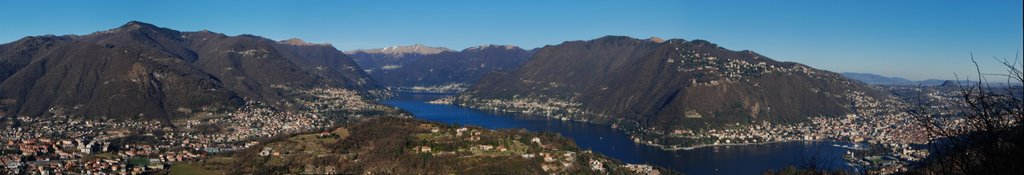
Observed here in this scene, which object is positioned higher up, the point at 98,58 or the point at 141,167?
the point at 98,58

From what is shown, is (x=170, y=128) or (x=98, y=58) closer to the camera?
(x=170, y=128)

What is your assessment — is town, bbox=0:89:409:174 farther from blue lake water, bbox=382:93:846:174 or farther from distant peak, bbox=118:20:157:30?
distant peak, bbox=118:20:157:30

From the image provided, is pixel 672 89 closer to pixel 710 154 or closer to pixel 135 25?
pixel 710 154

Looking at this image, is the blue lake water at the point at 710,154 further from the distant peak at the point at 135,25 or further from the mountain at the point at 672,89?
the distant peak at the point at 135,25

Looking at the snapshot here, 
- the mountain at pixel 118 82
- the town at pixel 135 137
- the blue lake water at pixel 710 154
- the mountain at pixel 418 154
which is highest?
the mountain at pixel 118 82

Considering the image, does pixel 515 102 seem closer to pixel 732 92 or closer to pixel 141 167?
pixel 732 92

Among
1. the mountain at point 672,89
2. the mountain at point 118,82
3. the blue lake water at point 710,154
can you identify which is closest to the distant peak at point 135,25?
the mountain at point 118,82

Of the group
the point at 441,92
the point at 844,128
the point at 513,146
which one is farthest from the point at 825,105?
the point at 441,92

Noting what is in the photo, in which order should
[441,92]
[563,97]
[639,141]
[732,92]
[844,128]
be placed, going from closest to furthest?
1. [639,141]
2. [844,128]
3. [732,92]
4. [563,97]
5. [441,92]

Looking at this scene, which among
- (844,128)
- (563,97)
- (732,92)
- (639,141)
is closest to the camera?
(639,141)
